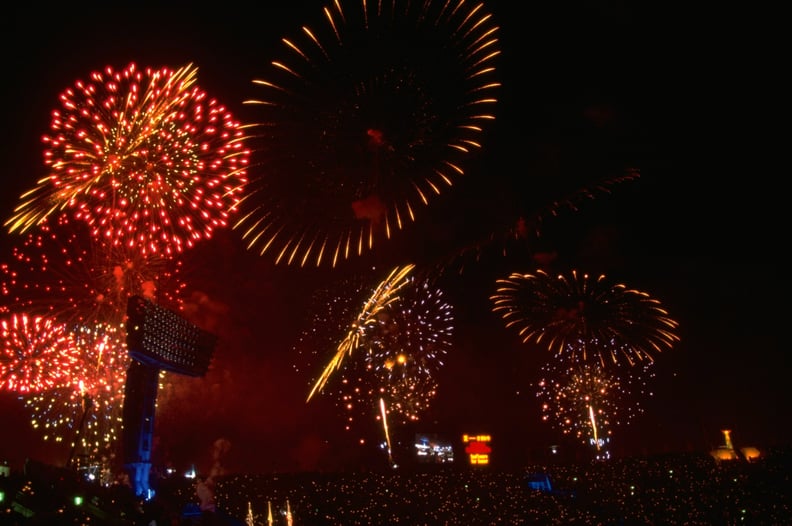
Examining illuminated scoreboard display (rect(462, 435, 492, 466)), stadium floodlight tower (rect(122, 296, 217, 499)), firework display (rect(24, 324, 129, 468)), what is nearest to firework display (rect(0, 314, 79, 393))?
firework display (rect(24, 324, 129, 468))

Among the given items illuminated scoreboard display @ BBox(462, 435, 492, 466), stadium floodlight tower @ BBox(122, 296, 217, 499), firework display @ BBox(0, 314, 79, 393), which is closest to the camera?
firework display @ BBox(0, 314, 79, 393)

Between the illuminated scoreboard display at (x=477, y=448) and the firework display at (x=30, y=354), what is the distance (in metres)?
27.1

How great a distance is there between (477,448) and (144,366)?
25087mm

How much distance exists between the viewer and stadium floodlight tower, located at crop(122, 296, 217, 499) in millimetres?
20047

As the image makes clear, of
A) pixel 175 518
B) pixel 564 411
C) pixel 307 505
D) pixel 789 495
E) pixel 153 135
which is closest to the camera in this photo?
pixel 175 518

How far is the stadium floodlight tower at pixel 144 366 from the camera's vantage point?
2005cm

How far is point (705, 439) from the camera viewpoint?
125 feet

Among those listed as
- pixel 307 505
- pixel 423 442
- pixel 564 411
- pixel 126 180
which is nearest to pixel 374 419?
pixel 423 442

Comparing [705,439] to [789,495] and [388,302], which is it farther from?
[388,302]

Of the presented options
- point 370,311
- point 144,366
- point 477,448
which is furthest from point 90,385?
point 477,448

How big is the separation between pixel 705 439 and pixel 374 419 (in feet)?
66.0

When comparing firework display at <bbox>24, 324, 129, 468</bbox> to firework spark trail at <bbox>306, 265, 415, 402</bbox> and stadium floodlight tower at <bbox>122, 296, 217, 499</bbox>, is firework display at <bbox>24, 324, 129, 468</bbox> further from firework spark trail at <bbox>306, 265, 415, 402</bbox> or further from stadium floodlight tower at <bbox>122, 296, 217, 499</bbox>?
firework spark trail at <bbox>306, 265, 415, 402</bbox>

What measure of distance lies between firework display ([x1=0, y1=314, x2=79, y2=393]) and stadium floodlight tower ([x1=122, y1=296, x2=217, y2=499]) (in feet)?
6.96

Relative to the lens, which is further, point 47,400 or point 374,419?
point 374,419
